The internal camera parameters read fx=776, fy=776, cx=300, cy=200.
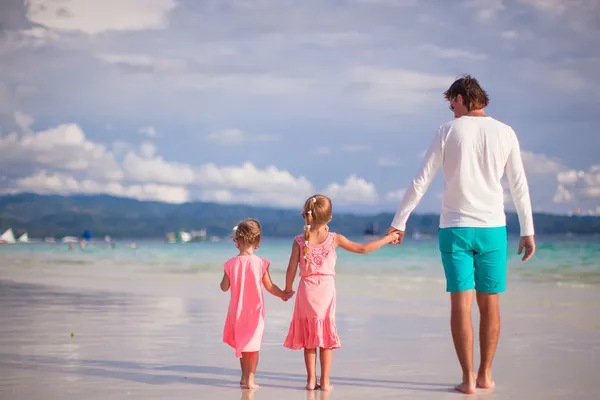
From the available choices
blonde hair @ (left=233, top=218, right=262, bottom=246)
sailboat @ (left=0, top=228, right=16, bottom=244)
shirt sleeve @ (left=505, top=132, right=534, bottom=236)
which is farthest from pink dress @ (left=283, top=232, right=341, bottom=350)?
sailboat @ (left=0, top=228, right=16, bottom=244)

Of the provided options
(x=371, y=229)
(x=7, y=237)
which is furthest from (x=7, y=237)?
(x=371, y=229)

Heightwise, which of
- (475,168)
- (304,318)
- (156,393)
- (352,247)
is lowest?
(156,393)

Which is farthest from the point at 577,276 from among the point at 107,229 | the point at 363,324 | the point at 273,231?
the point at 107,229

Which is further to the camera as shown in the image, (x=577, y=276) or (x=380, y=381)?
(x=577, y=276)

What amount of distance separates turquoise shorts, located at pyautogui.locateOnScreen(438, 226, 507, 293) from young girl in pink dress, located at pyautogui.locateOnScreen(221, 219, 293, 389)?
33.8 inches

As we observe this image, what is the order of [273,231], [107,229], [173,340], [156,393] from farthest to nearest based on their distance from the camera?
[107,229] < [273,231] < [173,340] < [156,393]

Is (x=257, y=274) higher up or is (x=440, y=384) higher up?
(x=257, y=274)

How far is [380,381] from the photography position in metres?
4.13

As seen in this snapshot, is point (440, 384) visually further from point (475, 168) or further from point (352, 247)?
point (475, 168)

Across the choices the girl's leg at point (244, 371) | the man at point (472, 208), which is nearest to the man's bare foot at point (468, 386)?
the man at point (472, 208)

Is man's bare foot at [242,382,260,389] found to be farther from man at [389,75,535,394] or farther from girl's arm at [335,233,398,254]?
man at [389,75,535,394]

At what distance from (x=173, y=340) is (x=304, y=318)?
189cm

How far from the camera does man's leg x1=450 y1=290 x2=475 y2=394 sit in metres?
3.76

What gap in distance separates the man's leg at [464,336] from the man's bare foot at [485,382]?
13 cm
